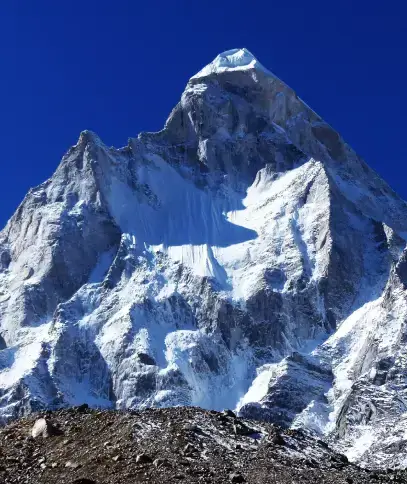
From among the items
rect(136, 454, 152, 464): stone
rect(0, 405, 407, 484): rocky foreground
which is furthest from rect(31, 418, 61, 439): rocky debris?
rect(136, 454, 152, 464): stone

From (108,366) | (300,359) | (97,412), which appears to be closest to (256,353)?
(300,359)

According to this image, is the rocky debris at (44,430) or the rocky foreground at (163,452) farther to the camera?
the rocky debris at (44,430)

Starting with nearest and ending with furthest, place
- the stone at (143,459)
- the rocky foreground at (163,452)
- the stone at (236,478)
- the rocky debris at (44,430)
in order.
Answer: the stone at (236,478) < the rocky foreground at (163,452) < the stone at (143,459) < the rocky debris at (44,430)

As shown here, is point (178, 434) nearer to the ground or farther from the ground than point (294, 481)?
farther from the ground

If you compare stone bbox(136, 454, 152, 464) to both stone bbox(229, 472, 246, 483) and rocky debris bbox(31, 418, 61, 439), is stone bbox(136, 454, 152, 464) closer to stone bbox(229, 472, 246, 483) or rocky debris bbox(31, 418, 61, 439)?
stone bbox(229, 472, 246, 483)

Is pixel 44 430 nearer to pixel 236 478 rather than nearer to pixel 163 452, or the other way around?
Result: pixel 163 452

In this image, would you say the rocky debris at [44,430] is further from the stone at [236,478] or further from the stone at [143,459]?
the stone at [236,478]

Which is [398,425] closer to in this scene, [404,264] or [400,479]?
[404,264]

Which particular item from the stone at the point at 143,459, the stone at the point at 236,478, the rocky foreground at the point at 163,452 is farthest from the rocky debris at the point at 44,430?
the stone at the point at 236,478
